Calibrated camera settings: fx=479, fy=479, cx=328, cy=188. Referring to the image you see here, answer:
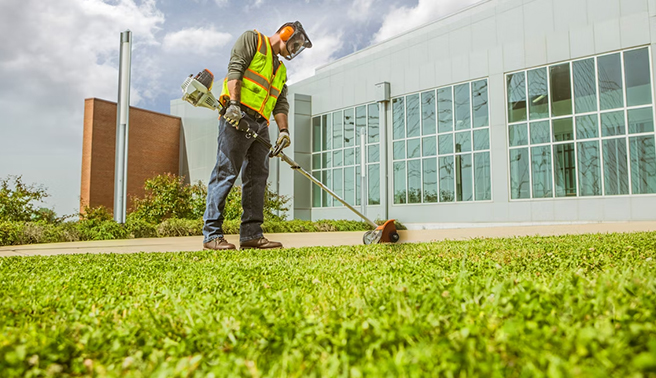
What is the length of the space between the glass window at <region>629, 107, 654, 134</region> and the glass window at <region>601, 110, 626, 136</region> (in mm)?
261

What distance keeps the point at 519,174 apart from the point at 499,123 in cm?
217

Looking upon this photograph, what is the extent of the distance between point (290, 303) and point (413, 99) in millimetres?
20983

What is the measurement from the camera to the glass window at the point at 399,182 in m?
22.0

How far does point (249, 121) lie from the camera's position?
217 inches

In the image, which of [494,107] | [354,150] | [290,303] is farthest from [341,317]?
[354,150]

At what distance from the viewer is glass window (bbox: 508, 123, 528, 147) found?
18.3 meters

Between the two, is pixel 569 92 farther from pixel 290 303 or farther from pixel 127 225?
pixel 290 303

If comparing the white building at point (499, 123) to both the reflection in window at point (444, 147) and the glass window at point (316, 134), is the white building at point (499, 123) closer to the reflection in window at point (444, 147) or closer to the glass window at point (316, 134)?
the reflection in window at point (444, 147)

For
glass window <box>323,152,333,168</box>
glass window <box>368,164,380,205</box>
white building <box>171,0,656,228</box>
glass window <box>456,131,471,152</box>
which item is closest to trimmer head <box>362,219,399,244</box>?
white building <box>171,0,656,228</box>

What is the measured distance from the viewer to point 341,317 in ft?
5.36

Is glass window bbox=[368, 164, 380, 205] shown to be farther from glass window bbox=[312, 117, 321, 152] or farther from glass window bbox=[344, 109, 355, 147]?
glass window bbox=[312, 117, 321, 152]

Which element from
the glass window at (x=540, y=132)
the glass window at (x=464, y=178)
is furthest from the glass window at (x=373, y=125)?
the glass window at (x=540, y=132)

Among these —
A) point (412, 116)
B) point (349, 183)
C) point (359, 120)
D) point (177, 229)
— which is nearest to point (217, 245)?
point (177, 229)

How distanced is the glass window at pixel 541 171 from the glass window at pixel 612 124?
6.22 ft
